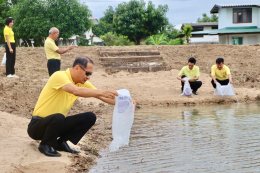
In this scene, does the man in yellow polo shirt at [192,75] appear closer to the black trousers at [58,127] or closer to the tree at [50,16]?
the black trousers at [58,127]

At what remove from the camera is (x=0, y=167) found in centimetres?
535

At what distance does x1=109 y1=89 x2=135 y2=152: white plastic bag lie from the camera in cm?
577

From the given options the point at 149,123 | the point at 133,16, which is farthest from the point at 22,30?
the point at 149,123

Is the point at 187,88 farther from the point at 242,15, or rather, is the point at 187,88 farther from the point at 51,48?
the point at 242,15

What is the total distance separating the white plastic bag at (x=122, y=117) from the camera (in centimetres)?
577

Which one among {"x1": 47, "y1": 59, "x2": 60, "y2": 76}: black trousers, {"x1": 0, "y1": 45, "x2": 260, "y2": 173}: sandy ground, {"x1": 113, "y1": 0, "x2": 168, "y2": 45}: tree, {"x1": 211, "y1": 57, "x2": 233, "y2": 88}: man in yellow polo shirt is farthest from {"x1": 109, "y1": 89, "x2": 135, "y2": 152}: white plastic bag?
{"x1": 113, "y1": 0, "x2": 168, "y2": 45}: tree

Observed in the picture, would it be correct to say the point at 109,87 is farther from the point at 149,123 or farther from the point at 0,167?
the point at 0,167

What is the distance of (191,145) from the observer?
716 cm

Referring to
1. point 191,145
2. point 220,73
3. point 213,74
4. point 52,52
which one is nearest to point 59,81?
point 191,145

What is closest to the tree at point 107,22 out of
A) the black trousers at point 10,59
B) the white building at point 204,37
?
the white building at point 204,37

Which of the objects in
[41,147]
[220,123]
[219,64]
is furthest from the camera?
[219,64]

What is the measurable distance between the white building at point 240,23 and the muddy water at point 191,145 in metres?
31.8

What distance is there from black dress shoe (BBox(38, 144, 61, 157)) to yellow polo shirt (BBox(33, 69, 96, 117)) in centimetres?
37

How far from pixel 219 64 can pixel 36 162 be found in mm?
7734
